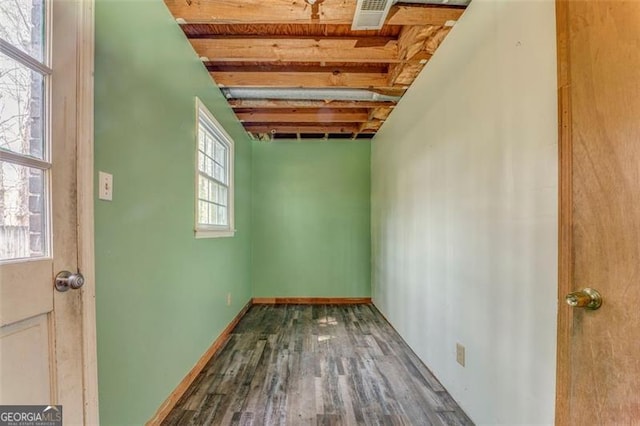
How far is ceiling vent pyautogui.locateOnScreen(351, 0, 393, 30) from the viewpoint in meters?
1.66

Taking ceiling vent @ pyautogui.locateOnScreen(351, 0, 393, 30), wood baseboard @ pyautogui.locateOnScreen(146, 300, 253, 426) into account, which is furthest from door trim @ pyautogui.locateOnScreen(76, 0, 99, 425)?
ceiling vent @ pyautogui.locateOnScreen(351, 0, 393, 30)

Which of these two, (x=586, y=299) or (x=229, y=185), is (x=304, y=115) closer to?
(x=229, y=185)

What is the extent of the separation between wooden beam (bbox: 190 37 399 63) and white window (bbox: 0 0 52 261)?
144 cm

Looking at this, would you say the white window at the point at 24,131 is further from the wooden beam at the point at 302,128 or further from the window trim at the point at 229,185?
the wooden beam at the point at 302,128

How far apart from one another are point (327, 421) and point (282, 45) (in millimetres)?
2583

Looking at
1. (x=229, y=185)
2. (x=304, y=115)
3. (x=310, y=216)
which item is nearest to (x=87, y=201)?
(x=229, y=185)

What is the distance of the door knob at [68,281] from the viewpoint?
0.98 meters

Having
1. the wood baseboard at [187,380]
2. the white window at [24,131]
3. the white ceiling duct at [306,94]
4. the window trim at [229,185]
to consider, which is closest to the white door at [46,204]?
the white window at [24,131]

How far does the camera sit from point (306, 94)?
2.87 m

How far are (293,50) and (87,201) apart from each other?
180 cm

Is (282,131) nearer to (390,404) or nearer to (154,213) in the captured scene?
(154,213)

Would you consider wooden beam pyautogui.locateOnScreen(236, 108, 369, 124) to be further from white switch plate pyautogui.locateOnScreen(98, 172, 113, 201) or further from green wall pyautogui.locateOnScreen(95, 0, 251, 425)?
white switch plate pyautogui.locateOnScreen(98, 172, 113, 201)

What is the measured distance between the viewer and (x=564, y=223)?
0.96 m

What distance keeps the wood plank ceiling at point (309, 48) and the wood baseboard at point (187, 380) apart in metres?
2.39
